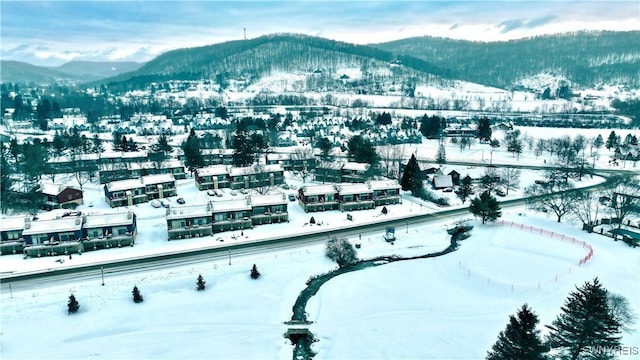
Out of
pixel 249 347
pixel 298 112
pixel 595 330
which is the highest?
pixel 298 112

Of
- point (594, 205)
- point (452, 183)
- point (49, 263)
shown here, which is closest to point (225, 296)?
point (49, 263)

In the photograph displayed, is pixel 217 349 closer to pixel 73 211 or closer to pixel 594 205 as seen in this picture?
pixel 73 211

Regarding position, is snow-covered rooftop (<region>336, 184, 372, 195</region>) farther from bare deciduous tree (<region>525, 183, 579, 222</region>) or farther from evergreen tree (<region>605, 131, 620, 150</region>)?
evergreen tree (<region>605, 131, 620, 150</region>)

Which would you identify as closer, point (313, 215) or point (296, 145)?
point (313, 215)

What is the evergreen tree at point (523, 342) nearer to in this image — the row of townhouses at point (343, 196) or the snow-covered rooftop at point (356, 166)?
the row of townhouses at point (343, 196)

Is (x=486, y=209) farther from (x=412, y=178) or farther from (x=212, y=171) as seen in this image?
(x=212, y=171)

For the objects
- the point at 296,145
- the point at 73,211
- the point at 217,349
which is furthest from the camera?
the point at 296,145

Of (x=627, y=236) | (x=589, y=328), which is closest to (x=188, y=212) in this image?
(x=589, y=328)
